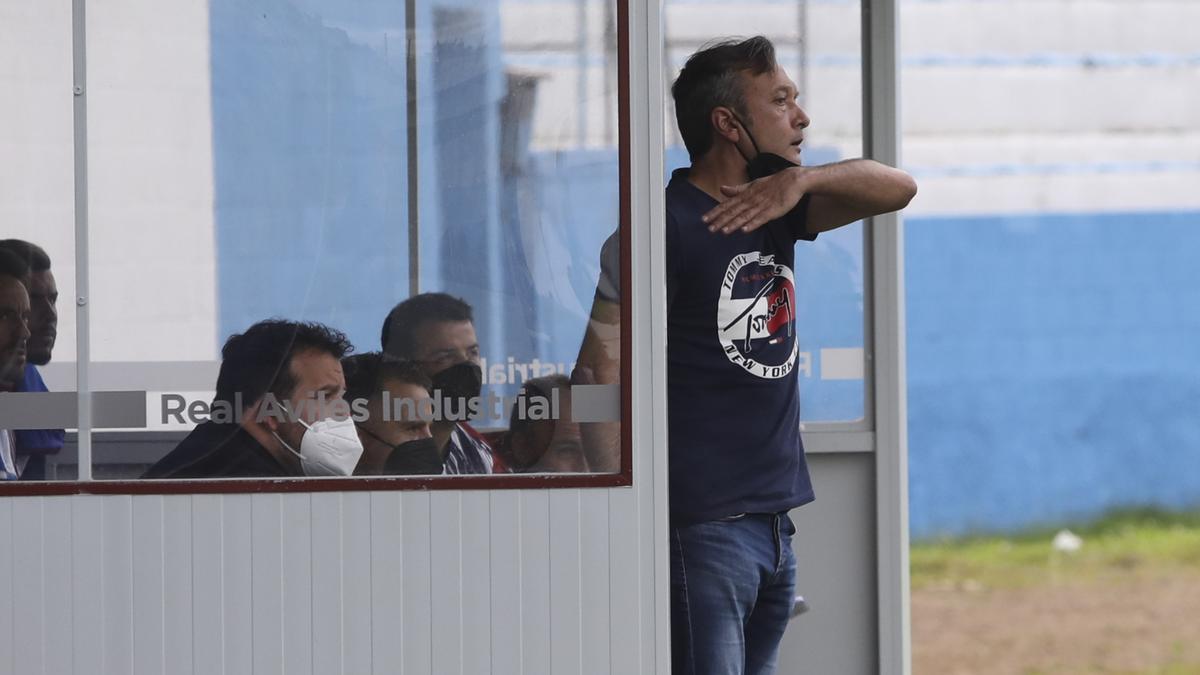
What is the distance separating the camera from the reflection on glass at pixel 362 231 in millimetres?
2760

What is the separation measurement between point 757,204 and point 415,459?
2.66 ft

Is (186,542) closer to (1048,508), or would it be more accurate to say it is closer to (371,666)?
(371,666)

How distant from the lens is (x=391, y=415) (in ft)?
9.18

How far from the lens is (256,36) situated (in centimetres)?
276

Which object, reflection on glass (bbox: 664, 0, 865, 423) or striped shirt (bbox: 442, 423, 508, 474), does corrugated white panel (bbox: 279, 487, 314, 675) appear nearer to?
striped shirt (bbox: 442, 423, 508, 474)

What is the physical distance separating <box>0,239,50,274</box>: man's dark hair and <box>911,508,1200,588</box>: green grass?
21.9 ft

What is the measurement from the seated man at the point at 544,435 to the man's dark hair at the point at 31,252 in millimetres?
897

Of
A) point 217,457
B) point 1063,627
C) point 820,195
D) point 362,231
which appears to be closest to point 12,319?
point 217,457

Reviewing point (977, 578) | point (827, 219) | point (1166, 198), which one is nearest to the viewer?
point (827, 219)

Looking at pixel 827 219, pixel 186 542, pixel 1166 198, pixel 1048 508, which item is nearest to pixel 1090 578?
pixel 1048 508

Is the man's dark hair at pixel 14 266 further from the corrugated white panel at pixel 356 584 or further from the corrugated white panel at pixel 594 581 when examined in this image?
the corrugated white panel at pixel 594 581

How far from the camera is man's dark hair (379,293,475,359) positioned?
2.77 m

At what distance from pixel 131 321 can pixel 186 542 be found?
1.36 ft

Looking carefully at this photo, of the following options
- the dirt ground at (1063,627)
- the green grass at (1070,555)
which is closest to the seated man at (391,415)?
the dirt ground at (1063,627)
